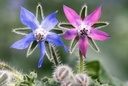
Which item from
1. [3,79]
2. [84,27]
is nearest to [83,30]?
[84,27]

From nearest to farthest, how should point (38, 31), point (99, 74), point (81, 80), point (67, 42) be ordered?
point (81, 80), point (38, 31), point (99, 74), point (67, 42)

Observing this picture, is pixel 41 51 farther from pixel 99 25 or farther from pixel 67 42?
pixel 67 42

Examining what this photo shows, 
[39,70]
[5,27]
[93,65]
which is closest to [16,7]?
[5,27]

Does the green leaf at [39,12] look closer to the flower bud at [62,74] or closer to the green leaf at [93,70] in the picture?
the flower bud at [62,74]

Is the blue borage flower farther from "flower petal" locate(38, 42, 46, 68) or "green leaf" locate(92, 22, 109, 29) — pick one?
"green leaf" locate(92, 22, 109, 29)

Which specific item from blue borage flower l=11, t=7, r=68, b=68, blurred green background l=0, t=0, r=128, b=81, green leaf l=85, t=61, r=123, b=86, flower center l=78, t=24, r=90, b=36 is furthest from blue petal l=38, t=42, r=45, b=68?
blurred green background l=0, t=0, r=128, b=81

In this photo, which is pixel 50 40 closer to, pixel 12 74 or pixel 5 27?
Answer: pixel 12 74
